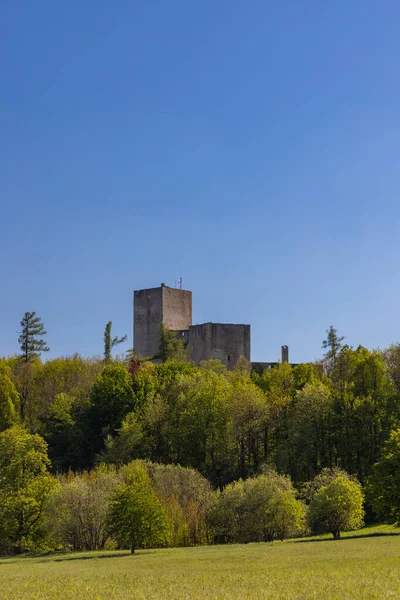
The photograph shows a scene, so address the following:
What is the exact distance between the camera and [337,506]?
48.6m

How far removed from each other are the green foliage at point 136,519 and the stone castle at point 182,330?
4728cm

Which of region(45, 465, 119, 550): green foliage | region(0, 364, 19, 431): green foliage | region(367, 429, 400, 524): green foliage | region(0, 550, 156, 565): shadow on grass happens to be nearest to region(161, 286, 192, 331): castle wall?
region(0, 364, 19, 431): green foliage

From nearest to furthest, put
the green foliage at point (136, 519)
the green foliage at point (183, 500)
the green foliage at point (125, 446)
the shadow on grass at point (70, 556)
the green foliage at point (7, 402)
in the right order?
the shadow on grass at point (70, 556) < the green foliage at point (136, 519) < the green foliage at point (183, 500) < the green foliage at point (125, 446) < the green foliage at point (7, 402)

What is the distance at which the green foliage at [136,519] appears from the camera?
146ft

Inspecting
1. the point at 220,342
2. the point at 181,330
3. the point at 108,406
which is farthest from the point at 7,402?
the point at 220,342

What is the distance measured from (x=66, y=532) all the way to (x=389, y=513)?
1919cm

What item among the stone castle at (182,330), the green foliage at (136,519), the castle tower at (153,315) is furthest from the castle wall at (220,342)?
the green foliage at (136,519)

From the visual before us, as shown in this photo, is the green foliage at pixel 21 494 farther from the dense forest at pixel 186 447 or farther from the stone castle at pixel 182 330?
the stone castle at pixel 182 330

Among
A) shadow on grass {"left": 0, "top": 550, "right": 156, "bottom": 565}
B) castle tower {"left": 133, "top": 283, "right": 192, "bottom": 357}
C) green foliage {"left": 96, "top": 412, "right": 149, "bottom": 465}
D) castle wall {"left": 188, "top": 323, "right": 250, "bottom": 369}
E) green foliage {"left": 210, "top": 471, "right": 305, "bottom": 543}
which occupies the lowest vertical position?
shadow on grass {"left": 0, "top": 550, "right": 156, "bottom": 565}

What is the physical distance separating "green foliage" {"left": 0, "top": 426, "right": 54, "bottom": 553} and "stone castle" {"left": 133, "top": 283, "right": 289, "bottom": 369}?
39101 mm

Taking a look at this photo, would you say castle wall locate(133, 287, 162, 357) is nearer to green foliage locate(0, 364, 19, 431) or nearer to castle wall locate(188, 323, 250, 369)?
castle wall locate(188, 323, 250, 369)

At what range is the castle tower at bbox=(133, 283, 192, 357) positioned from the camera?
315 feet

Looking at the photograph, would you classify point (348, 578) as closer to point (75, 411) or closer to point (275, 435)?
point (275, 435)

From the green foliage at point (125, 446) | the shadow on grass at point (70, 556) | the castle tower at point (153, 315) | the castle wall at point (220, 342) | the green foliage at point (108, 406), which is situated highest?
the castle tower at point (153, 315)
